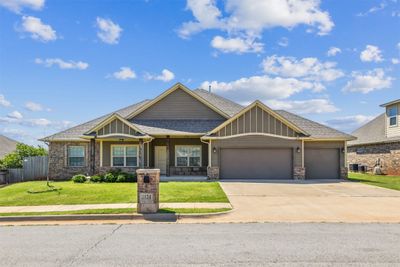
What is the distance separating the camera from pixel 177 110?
25375 millimetres

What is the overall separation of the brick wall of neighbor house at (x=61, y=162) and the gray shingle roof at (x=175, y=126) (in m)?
4.43

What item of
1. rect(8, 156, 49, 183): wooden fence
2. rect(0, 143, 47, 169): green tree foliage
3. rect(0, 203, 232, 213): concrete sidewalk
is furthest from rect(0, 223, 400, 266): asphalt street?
rect(0, 143, 47, 169): green tree foliage

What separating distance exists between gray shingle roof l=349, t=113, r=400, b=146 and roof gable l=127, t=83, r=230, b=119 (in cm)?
1469

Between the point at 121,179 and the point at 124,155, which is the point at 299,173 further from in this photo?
the point at 124,155

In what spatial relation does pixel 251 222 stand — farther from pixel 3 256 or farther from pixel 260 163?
pixel 260 163

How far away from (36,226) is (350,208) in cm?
1054

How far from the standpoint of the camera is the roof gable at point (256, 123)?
2159 cm

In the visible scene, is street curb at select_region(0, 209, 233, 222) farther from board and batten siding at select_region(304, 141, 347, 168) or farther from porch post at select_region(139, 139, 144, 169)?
board and batten siding at select_region(304, 141, 347, 168)

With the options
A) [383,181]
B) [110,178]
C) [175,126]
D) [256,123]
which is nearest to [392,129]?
[383,181]

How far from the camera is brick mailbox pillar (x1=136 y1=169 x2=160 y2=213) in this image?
10805 mm

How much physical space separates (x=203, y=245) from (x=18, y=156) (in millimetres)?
26702

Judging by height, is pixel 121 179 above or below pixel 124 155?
below

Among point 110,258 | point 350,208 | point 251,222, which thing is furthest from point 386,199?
point 110,258

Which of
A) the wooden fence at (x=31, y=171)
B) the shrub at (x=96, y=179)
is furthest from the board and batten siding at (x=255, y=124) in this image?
the wooden fence at (x=31, y=171)
